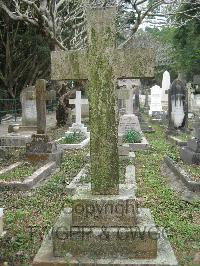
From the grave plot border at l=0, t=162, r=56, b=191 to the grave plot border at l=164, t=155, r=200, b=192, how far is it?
2672 millimetres

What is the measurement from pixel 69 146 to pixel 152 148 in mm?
2485

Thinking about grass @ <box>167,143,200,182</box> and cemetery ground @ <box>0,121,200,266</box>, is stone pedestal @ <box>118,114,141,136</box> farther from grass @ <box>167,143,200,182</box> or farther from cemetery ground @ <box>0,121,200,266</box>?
cemetery ground @ <box>0,121,200,266</box>

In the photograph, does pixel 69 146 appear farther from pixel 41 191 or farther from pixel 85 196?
pixel 85 196

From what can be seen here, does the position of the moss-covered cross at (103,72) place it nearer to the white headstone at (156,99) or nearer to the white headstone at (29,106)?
the white headstone at (29,106)

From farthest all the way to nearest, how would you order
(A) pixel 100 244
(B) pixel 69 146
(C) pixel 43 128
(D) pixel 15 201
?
1. (B) pixel 69 146
2. (C) pixel 43 128
3. (D) pixel 15 201
4. (A) pixel 100 244

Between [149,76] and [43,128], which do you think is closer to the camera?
[149,76]

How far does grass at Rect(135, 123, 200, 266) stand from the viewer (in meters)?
4.77

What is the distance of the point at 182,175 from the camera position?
8.30 meters

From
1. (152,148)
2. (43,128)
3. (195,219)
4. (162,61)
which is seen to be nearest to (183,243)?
(195,219)

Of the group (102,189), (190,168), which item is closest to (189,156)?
(190,168)

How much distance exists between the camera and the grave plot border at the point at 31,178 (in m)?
7.56

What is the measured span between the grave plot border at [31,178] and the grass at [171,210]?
6.29ft

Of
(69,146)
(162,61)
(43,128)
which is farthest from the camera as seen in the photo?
(162,61)

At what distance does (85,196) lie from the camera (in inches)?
162
